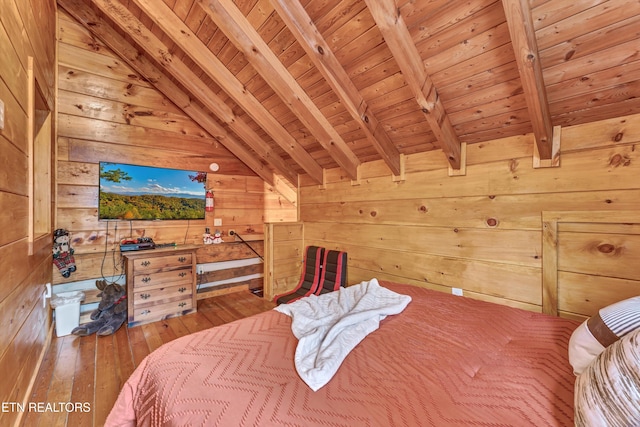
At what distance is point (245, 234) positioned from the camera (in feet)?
13.3

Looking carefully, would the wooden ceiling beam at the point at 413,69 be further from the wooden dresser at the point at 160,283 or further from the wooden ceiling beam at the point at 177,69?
the wooden dresser at the point at 160,283

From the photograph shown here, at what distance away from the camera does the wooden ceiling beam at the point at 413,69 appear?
1491mm

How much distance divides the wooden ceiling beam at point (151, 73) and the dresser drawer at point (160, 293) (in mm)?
1857

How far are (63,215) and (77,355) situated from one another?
1.48 meters

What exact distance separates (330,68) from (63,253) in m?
3.13

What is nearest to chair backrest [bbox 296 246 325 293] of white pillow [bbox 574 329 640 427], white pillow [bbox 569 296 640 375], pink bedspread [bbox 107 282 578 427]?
pink bedspread [bbox 107 282 578 427]

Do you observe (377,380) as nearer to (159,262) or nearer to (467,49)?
(467,49)

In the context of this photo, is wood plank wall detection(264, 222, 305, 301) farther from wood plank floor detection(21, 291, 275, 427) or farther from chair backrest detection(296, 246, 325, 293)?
wood plank floor detection(21, 291, 275, 427)

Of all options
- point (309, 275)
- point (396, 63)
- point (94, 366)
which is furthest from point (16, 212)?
point (309, 275)

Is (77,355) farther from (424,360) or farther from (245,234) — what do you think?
(424,360)

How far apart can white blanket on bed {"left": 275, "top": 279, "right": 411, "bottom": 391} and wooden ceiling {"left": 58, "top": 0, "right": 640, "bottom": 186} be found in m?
1.29

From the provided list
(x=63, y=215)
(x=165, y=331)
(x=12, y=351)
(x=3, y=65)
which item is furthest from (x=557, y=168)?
(x=63, y=215)

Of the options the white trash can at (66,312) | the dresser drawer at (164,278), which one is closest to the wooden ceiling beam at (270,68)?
the dresser drawer at (164,278)

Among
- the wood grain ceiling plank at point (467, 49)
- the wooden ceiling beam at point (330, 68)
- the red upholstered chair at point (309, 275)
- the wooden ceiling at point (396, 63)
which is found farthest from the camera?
the red upholstered chair at point (309, 275)
